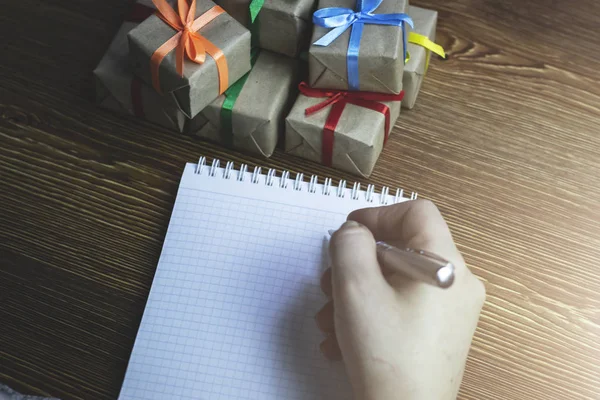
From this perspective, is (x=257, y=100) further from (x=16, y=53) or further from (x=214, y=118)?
(x=16, y=53)

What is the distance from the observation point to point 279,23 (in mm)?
853

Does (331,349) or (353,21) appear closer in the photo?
(331,349)

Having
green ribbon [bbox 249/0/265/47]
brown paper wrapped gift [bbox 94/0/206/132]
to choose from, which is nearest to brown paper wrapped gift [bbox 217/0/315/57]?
green ribbon [bbox 249/0/265/47]

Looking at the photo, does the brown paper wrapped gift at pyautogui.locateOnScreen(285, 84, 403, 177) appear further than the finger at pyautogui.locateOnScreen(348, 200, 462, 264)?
Yes

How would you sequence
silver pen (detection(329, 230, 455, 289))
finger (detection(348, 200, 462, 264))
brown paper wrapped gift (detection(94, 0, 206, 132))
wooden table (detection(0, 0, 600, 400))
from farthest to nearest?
brown paper wrapped gift (detection(94, 0, 206, 132))
wooden table (detection(0, 0, 600, 400))
finger (detection(348, 200, 462, 264))
silver pen (detection(329, 230, 455, 289))

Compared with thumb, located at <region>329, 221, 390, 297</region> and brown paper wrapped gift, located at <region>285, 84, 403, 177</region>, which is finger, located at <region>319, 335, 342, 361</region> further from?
brown paper wrapped gift, located at <region>285, 84, 403, 177</region>

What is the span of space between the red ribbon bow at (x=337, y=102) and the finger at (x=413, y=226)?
13cm

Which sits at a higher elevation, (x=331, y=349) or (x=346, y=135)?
(x=346, y=135)

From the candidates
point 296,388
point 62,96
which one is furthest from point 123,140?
point 296,388

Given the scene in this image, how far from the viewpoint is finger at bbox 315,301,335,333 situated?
72 centimetres

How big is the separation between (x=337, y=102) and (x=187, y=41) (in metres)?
0.20

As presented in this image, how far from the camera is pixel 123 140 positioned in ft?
2.93

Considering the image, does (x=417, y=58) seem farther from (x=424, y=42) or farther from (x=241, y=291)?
(x=241, y=291)

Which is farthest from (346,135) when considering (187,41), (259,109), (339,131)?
(187,41)
